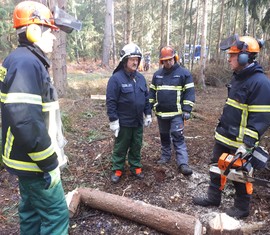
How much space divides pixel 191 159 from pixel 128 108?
6.41ft

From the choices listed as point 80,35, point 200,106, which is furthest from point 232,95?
point 80,35

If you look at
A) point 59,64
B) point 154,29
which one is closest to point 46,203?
point 59,64

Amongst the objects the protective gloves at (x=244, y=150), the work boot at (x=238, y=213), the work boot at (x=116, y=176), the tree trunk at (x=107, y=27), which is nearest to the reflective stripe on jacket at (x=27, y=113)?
the protective gloves at (x=244, y=150)

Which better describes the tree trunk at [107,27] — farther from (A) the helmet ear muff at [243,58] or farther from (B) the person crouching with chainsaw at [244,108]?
(A) the helmet ear muff at [243,58]

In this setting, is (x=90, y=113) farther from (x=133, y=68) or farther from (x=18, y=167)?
(x=18, y=167)

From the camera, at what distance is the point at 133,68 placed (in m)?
4.22

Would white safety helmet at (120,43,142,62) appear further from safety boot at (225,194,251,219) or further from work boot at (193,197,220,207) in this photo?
safety boot at (225,194,251,219)

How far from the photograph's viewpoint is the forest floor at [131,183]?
136 inches

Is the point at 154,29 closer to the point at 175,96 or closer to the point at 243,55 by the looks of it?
the point at 175,96

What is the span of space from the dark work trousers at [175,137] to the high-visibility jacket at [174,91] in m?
0.17

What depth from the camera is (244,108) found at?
323 centimetres

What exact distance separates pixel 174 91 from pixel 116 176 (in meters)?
1.79

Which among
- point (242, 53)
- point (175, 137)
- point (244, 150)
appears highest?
point (242, 53)

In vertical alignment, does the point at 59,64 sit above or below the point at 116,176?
above
